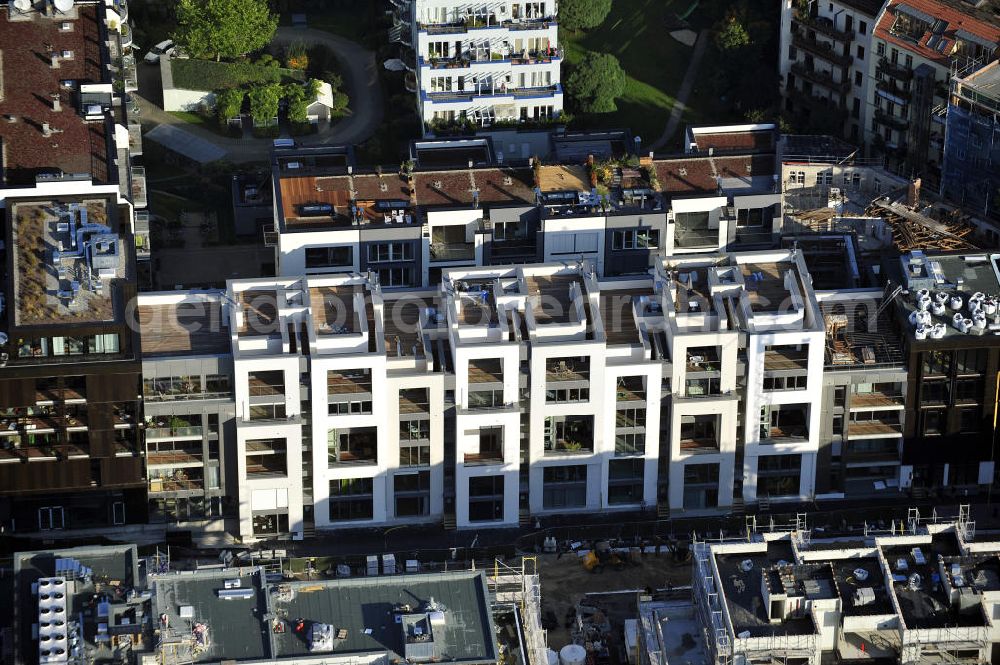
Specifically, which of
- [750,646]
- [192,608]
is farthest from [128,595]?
[750,646]

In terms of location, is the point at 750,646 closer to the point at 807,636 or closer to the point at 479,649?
the point at 807,636

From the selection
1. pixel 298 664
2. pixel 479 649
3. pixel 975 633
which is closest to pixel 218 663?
pixel 298 664

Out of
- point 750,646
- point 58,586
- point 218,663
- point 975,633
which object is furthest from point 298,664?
point 975,633

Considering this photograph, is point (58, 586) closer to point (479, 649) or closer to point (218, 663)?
point (218, 663)

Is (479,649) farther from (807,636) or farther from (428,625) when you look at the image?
(807,636)

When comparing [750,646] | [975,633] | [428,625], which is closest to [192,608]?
[428,625]

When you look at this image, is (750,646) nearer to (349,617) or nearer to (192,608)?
(349,617)
